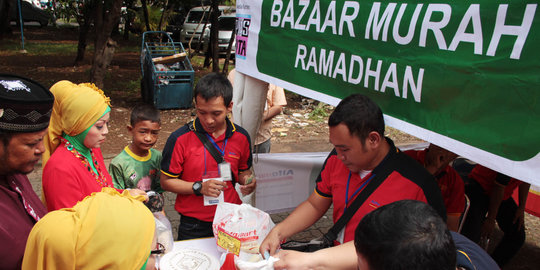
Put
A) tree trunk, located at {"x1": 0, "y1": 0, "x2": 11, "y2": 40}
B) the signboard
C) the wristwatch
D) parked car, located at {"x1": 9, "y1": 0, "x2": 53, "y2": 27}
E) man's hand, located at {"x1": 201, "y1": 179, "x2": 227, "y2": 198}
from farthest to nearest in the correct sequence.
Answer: parked car, located at {"x1": 9, "y1": 0, "x2": 53, "y2": 27}
tree trunk, located at {"x1": 0, "y1": 0, "x2": 11, "y2": 40}
the wristwatch
man's hand, located at {"x1": 201, "y1": 179, "x2": 227, "y2": 198}
the signboard

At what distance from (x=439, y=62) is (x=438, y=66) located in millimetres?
17

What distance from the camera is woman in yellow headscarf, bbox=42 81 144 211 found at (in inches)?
80.6

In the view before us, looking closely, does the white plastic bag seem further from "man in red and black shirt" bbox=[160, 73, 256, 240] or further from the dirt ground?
the dirt ground

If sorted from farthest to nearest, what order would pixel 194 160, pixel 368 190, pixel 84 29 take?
pixel 84 29, pixel 194 160, pixel 368 190

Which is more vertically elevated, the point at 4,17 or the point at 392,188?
the point at 392,188

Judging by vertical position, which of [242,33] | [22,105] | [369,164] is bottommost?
[369,164]

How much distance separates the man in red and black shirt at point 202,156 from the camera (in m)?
2.55

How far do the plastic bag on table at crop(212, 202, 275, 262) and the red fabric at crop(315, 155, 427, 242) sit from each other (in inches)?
15.5

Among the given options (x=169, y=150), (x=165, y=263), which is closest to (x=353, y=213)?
(x=165, y=263)

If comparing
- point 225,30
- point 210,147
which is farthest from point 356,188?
point 225,30

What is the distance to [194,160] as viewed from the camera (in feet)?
8.62

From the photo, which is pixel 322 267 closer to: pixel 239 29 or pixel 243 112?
pixel 243 112

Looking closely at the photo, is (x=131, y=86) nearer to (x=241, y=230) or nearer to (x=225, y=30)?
(x=225, y=30)

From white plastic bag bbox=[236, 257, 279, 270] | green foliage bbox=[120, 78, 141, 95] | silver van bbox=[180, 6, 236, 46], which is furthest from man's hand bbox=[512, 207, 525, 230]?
silver van bbox=[180, 6, 236, 46]
